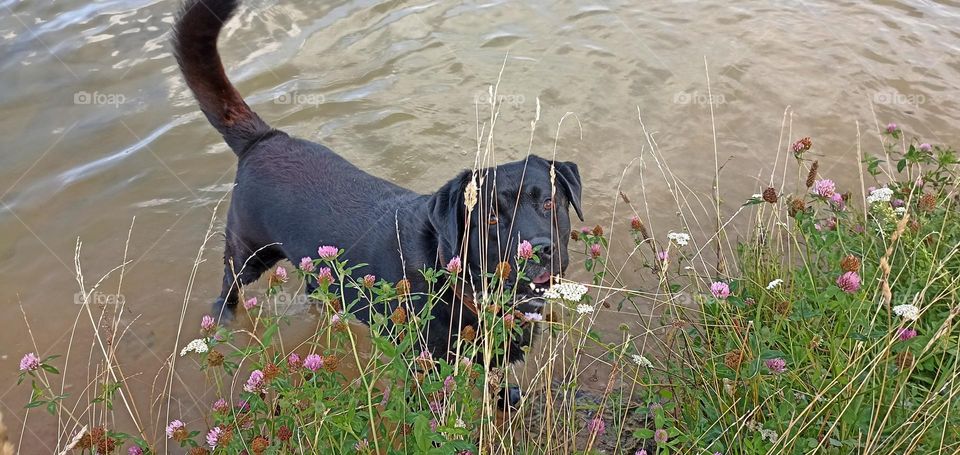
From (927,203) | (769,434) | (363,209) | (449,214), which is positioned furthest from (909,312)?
(363,209)

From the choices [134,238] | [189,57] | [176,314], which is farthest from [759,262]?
[134,238]

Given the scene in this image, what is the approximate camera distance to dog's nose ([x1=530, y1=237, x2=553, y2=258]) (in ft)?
9.71

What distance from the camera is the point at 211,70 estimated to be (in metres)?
3.72

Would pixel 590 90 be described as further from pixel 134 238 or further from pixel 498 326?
pixel 498 326

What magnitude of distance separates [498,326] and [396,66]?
483 cm

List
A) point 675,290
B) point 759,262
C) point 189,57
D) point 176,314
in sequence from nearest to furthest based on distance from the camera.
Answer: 1. point 675,290
2. point 759,262
3. point 189,57
4. point 176,314

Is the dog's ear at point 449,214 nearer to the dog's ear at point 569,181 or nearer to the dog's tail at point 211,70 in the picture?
the dog's ear at point 569,181

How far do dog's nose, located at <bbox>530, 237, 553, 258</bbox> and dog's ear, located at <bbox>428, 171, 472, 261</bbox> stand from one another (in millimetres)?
328

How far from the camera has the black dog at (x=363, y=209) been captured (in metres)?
3.17

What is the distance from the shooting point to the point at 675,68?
21.6 feet

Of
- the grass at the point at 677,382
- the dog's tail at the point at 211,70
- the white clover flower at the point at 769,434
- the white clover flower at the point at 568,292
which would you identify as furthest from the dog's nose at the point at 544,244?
the dog's tail at the point at 211,70

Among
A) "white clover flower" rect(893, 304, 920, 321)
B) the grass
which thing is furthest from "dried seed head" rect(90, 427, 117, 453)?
"white clover flower" rect(893, 304, 920, 321)

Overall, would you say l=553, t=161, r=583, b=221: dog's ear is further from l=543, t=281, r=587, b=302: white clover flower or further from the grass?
l=543, t=281, r=587, b=302: white clover flower

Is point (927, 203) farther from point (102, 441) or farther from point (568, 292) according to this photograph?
point (102, 441)
